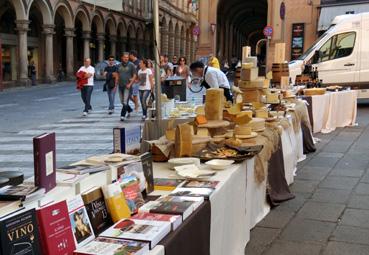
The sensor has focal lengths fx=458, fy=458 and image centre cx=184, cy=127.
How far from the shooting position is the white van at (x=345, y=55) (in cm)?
1343

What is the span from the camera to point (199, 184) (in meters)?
2.81

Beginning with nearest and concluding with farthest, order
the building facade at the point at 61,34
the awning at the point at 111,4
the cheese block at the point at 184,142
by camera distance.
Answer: the cheese block at the point at 184,142 < the awning at the point at 111,4 < the building facade at the point at 61,34

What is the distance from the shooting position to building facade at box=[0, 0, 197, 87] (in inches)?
955

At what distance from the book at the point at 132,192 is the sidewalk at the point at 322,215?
144cm

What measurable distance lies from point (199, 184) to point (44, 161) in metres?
1.06

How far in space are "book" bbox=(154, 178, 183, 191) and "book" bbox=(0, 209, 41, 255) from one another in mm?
1222

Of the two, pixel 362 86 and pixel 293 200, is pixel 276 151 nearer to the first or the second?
pixel 293 200

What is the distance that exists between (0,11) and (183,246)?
26.3 meters

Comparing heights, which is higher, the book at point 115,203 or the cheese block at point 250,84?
the cheese block at point 250,84

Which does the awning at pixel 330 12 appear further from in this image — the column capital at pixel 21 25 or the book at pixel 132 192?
the book at pixel 132 192

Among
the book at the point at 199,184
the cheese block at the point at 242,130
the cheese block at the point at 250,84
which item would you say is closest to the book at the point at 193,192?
the book at the point at 199,184

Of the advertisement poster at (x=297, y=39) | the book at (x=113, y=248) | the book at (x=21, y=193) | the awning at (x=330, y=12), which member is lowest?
the book at (x=113, y=248)

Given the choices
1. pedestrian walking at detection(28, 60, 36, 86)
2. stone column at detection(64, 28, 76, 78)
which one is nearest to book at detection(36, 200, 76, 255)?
pedestrian walking at detection(28, 60, 36, 86)

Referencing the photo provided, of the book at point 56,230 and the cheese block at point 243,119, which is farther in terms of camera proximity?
the cheese block at point 243,119
